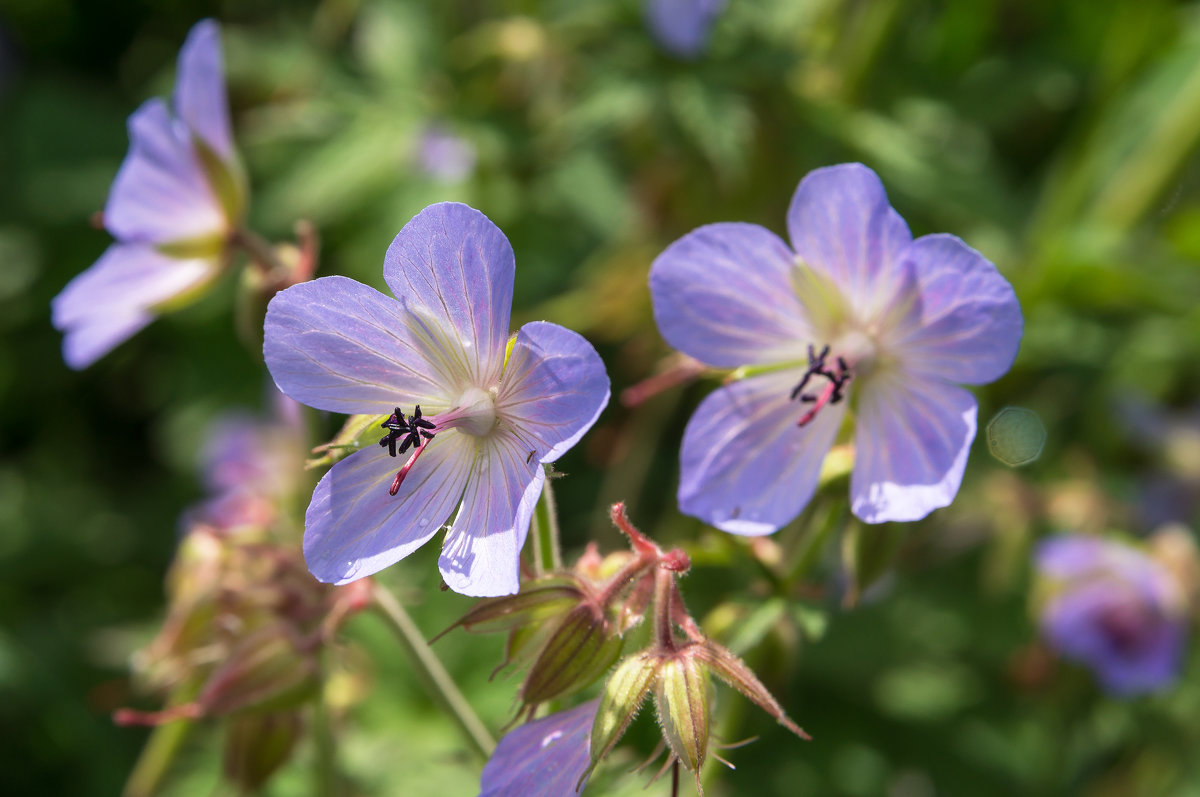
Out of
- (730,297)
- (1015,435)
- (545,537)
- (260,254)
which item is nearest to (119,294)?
(260,254)

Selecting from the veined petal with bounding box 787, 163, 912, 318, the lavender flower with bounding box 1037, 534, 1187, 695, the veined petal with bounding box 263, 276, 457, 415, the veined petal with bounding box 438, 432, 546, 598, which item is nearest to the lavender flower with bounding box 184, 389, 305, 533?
the veined petal with bounding box 263, 276, 457, 415

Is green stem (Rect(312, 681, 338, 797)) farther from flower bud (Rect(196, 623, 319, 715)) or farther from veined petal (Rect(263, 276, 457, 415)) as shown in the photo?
veined petal (Rect(263, 276, 457, 415))

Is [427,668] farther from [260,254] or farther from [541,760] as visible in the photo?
[260,254]

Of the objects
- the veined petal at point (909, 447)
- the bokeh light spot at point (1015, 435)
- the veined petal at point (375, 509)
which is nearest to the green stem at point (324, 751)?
the veined petal at point (375, 509)

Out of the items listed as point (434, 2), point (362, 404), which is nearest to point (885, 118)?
point (434, 2)

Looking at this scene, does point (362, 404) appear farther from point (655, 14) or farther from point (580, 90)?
point (580, 90)

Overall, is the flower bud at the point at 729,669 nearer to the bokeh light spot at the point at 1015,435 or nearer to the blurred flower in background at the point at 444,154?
the bokeh light spot at the point at 1015,435
